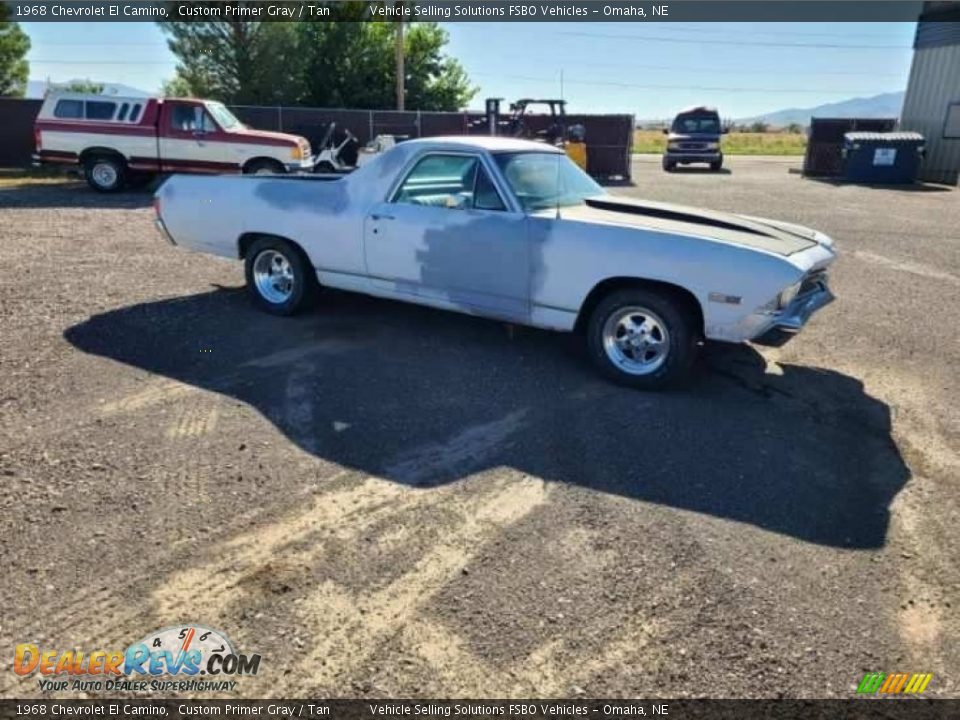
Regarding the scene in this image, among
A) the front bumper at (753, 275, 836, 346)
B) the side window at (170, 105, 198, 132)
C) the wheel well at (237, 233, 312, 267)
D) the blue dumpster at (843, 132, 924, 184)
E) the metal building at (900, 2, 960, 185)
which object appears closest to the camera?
the front bumper at (753, 275, 836, 346)

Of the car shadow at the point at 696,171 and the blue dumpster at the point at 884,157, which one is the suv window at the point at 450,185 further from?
the car shadow at the point at 696,171

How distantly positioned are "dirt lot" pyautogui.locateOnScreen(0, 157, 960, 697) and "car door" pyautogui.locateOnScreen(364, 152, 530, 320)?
0.52 metres

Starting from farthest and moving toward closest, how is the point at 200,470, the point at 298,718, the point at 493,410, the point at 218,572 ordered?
the point at 493,410 < the point at 200,470 < the point at 218,572 < the point at 298,718

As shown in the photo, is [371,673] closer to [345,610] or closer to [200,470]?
[345,610]

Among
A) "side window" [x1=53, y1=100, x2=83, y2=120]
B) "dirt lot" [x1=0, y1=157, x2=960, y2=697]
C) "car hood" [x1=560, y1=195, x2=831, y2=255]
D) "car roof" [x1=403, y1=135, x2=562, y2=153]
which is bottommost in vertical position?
"dirt lot" [x1=0, y1=157, x2=960, y2=697]

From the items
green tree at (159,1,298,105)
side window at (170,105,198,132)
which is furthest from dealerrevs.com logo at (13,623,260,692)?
green tree at (159,1,298,105)

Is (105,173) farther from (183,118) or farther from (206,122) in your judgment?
(206,122)

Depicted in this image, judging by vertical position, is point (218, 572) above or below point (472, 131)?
below

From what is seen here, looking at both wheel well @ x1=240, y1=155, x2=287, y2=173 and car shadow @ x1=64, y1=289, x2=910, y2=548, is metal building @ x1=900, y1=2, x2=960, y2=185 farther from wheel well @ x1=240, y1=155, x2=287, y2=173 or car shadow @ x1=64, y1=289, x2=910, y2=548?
car shadow @ x1=64, y1=289, x2=910, y2=548

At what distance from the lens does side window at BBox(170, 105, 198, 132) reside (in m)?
14.9

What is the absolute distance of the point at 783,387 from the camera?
5086 mm

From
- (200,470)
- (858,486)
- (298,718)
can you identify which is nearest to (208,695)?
(298,718)

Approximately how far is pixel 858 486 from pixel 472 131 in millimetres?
19144

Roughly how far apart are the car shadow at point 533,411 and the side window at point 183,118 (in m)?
10.1
